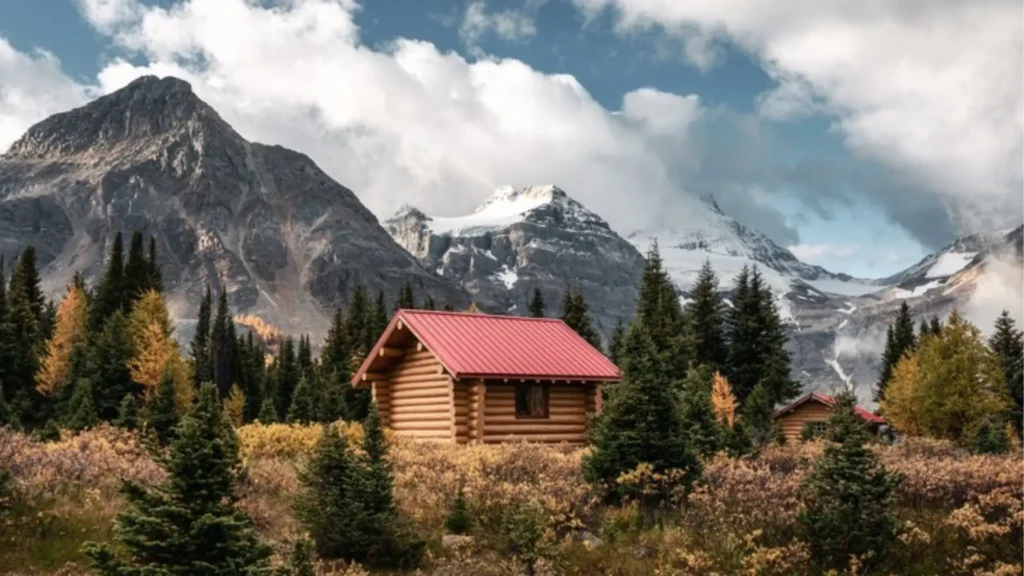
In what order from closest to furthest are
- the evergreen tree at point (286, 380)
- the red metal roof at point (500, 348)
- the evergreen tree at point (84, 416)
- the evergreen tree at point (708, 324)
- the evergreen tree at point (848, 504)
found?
the evergreen tree at point (848, 504), the red metal roof at point (500, 348), the evergreen tree at point (84, 416), the evergreen tree at point (708, 324), the evergreen tree at point (286, 380)

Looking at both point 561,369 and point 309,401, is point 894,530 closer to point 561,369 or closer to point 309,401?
point 561,369

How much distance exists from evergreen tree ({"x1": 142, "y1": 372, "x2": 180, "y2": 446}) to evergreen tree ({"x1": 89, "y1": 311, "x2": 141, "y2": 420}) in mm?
26100

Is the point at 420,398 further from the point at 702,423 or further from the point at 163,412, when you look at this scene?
the point at 702,423

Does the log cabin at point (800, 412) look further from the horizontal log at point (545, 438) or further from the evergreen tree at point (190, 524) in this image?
the evergreen tree at point (190, 524)

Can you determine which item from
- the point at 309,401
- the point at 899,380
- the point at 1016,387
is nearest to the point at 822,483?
the point at 899,380

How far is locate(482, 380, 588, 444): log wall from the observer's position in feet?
97.4

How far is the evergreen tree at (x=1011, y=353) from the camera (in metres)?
65.9

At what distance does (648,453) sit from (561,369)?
13.9 meters

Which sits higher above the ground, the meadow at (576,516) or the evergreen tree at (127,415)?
the evergreen tree at (127,415)

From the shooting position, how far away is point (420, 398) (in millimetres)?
32188

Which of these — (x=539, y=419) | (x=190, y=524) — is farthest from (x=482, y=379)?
(x=190, y=524)

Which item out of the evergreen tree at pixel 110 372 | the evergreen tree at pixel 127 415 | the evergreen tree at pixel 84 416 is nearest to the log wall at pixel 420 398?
the evergreen tree at pixel 127 415

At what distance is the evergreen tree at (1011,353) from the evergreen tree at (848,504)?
5670 cm

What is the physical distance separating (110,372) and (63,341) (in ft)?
59.8
